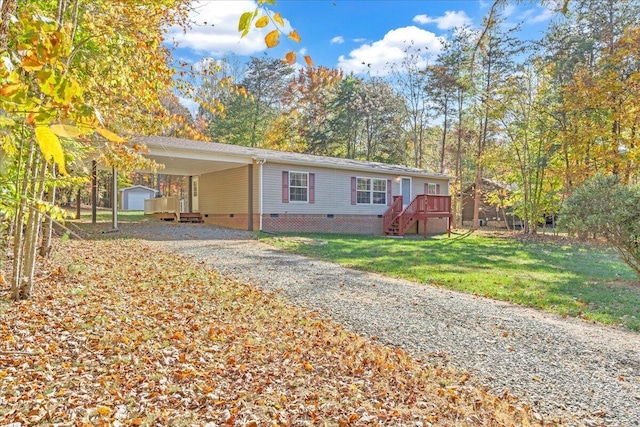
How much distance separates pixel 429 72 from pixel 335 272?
2398 centimetres

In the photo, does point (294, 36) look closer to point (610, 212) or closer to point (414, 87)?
point (610, 212)

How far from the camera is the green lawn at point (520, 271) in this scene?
599 centimetres

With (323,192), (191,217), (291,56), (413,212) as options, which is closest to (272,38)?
(291,56)

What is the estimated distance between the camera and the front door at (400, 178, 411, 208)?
19922 mm

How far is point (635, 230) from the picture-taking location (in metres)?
6.67

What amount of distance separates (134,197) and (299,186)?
979 inches

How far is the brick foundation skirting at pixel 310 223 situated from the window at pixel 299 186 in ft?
2.46

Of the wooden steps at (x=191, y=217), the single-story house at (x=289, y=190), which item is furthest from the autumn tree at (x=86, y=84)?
the wooden steps at (x=191, y=217)

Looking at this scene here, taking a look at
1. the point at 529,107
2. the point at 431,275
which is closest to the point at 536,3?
the point at 431,275

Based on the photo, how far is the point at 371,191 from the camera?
18844mm

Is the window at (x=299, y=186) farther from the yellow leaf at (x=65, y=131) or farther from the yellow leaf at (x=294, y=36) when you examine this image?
the yellow leaf at (x=65, y=131)

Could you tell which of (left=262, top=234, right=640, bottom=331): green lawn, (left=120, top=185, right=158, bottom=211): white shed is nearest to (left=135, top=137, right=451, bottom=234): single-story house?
(left=262, top=234, right=640, bottom=331): green lawn

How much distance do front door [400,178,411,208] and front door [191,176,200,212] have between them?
10324 millimetres

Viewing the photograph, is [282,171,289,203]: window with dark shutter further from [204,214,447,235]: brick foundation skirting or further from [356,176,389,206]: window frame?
[356,176,389,206]: window frame
